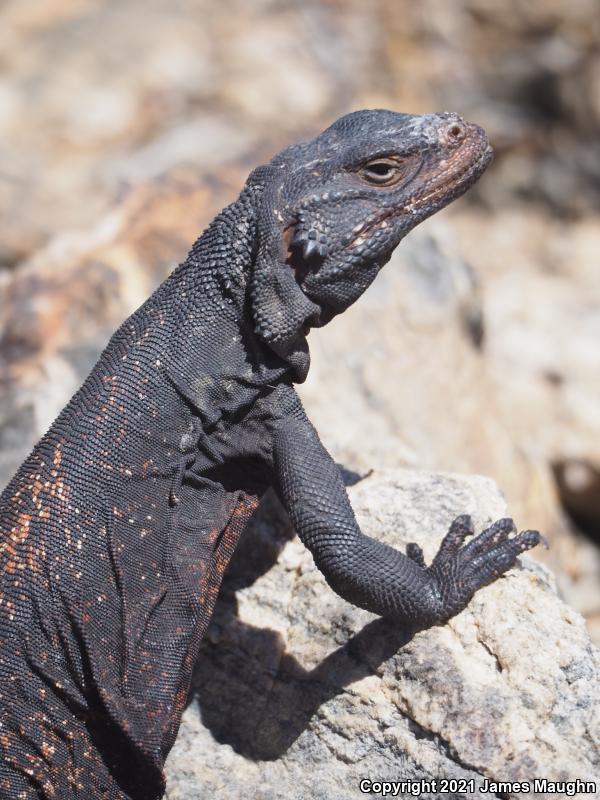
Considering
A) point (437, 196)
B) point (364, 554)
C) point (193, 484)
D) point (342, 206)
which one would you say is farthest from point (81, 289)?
point (364, 554)

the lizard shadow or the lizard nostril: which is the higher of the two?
the lizard nostril

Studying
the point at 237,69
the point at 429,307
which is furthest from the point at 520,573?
the point at 237,69

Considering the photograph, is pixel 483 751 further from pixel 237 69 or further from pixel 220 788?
pixel 237 69

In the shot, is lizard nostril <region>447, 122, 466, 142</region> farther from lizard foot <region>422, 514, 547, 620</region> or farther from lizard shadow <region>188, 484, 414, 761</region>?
lizard shadow <region>188, 484, 414, 761</region>

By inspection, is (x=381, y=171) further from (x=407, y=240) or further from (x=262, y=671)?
(x=407, y=240)

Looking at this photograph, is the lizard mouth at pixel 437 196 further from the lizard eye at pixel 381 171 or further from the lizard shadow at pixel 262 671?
the lizard shadow at pixel 262 671

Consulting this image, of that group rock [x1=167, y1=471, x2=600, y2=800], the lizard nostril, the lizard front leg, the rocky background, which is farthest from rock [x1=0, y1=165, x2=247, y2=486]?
the lizard nostril

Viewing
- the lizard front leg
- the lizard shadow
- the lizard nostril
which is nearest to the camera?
the lizard front leg

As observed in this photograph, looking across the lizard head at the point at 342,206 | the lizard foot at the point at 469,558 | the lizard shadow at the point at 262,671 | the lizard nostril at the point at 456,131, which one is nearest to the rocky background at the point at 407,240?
the lizard shadow at the point at 262,671
